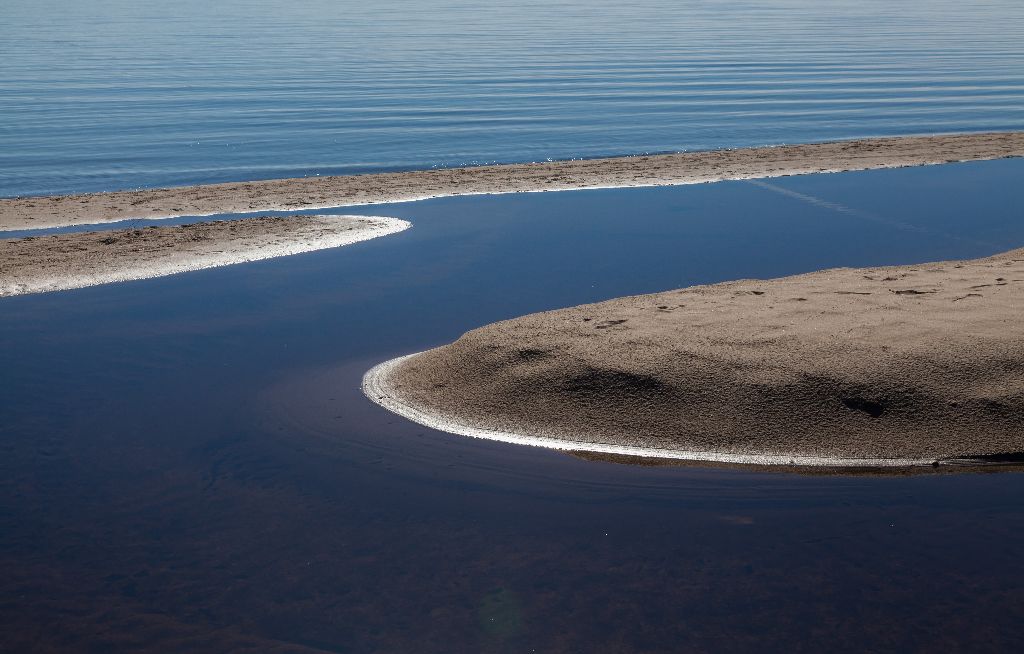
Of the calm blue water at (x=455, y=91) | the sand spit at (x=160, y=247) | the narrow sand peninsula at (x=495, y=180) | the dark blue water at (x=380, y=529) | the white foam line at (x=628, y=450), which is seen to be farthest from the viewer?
the calm blue water at (x=455, y=91)

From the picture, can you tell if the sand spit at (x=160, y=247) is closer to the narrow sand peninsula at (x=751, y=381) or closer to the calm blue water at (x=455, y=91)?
the narrow sand peninsula at (x=751, y=381)

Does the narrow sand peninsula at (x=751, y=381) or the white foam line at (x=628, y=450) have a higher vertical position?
the narrow sand peninsula at (x=751, y=381)

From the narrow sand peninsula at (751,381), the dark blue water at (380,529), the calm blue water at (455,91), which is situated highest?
the calm blue water at (455,91)

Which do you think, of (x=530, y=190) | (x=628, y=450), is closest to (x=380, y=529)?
(x=628, y=450)

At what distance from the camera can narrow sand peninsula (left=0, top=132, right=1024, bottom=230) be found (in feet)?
54.2

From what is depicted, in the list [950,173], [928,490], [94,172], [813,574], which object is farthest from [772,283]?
[94,172]

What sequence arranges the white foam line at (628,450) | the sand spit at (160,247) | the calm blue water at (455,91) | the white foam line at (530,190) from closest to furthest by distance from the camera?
1. the white foam line at (628,450)
2. the sand spit at (160,247)
3. the white foam line at (530,190)
4. the calm blue water at (455,91)

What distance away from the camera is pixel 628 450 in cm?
713

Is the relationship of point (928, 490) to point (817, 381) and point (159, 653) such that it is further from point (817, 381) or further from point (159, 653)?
point (159, 653)

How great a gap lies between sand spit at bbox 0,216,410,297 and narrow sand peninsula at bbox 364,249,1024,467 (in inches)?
195

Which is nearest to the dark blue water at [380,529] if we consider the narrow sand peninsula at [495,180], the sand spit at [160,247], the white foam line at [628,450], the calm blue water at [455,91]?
the white foam line at [628,450]

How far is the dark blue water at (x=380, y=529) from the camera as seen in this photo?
17.5 feet

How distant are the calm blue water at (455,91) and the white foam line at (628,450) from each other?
12794 millimetres

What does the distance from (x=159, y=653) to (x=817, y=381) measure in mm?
4167
